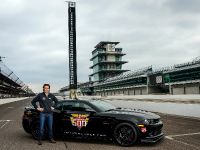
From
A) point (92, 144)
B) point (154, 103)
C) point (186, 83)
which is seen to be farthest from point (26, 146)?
point (186, 83)

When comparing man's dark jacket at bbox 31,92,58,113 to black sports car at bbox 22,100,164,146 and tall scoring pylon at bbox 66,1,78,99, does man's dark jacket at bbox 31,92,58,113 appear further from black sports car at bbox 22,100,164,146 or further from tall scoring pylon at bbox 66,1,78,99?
tall scoring pylon at bbox 66,1,78,99

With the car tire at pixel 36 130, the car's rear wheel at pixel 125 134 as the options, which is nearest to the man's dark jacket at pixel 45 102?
the car tire at pixel 36 130

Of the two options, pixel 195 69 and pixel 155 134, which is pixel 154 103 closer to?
pixel 155 134

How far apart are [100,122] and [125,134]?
832 millimetres

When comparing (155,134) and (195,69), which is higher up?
(195,69)

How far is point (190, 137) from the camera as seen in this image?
11031 mm

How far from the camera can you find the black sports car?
30.7 ft

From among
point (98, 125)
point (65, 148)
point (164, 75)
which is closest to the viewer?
point (65, 148)

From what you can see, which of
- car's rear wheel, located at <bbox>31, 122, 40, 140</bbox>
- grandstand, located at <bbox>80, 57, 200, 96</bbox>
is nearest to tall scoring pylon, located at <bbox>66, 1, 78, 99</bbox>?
grandstand, located at <bbox>80, 57, 200, 96</bbox>

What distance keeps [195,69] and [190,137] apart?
58626mm

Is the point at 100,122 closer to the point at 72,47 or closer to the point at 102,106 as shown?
the point at 102,106

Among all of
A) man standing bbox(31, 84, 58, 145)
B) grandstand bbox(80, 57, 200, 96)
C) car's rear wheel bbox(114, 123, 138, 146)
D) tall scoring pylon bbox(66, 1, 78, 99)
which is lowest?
car's rear wheel bbox(114, 123, 138, 146)

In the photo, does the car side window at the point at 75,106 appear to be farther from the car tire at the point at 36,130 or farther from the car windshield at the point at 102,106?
the car tire at the point at 36,130

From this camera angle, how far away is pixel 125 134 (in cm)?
947
